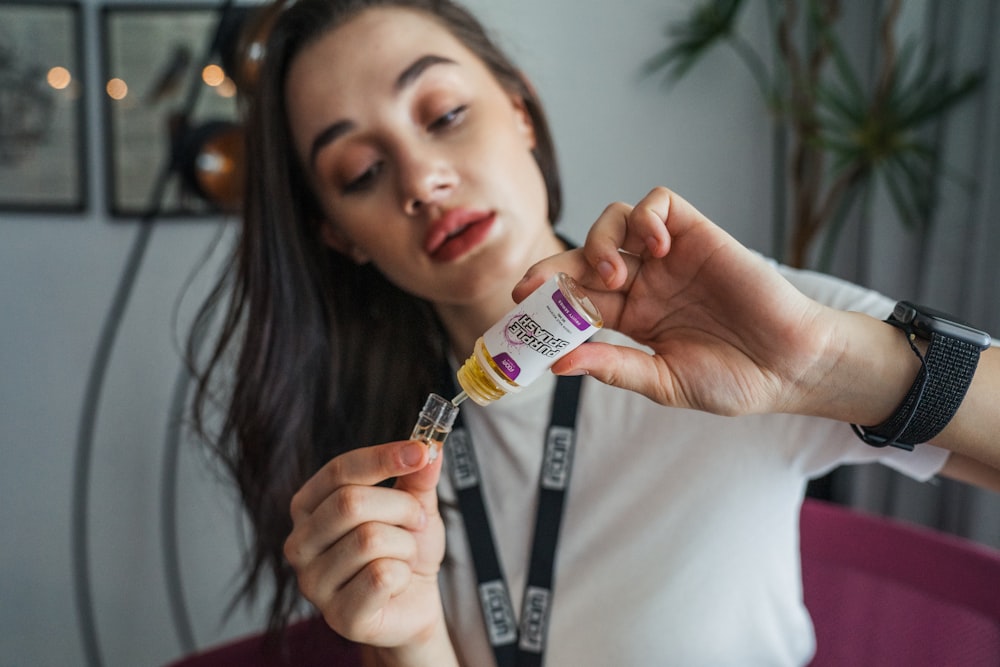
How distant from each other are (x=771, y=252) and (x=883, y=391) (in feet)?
5.50

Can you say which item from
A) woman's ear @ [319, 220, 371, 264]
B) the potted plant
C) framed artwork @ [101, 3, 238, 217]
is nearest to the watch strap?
woman's ear @ [319, 220, 371, 264]

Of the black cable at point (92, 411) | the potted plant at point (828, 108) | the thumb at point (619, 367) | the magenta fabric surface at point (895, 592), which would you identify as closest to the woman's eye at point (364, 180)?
the thumb at point (619, 367)

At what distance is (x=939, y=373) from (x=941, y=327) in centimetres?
4

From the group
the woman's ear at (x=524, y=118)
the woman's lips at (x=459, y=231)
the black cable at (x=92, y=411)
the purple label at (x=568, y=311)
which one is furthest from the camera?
the black cable at (x=92, y=411)

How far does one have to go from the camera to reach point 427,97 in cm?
108

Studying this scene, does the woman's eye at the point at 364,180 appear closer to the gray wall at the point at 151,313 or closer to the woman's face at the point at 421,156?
the woman's face at the point at 421,156

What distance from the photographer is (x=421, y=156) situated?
1.05 metres

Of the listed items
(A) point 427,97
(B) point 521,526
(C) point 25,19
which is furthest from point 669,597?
(C) point 25,19

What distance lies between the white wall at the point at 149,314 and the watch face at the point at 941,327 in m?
1.51

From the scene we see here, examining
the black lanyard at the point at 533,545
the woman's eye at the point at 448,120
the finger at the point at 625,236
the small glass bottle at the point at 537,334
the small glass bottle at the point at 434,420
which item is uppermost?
the woman's eye at the point at 448,120

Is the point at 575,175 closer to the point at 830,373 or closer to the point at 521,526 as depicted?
the point at 521,526

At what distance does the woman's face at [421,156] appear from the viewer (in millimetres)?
1048

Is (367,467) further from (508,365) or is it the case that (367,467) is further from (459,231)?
(459,231)

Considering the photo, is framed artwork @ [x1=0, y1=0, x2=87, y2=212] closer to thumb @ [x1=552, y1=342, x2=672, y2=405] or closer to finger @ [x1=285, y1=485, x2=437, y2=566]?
finger @ [x1=285, y1=485, x2=437, y2=566]
